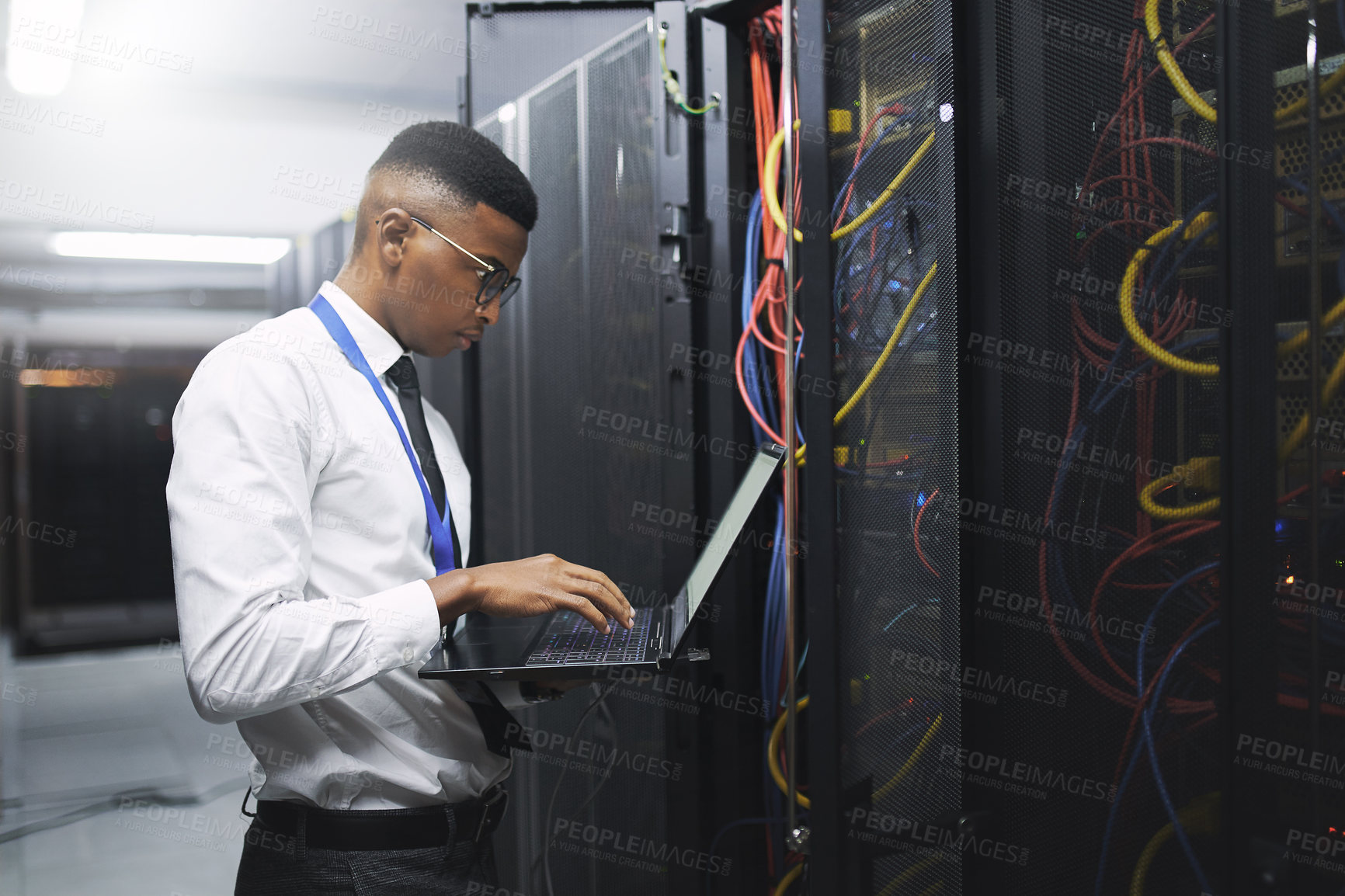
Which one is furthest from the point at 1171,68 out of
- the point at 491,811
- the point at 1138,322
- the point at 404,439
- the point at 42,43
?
the point at 42,43

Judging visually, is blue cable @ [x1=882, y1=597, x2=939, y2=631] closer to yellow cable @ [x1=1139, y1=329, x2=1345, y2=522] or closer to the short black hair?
yellow cable @ [x1=1139, y1=329, x2=1345, y2=522]

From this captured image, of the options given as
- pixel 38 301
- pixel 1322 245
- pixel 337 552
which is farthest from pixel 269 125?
pixel 1322 245

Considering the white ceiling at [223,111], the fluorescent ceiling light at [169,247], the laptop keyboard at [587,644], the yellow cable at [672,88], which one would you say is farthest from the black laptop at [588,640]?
the fluorescent ceiling light at [169,247]

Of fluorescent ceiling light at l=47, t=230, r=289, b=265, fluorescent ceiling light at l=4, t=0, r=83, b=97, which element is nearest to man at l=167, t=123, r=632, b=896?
fluorescent ceiling light at l=4, t=0, r=83, b=97

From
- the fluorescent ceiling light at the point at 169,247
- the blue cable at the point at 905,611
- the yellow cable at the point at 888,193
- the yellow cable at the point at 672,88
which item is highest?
the fluorescent ceiling light at the point at 169,247

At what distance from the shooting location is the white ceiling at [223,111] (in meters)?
2.96

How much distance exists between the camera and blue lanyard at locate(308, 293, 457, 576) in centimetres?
113

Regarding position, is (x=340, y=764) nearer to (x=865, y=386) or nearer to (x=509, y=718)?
(x=509, y=718)

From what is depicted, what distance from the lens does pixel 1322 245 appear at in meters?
0.75

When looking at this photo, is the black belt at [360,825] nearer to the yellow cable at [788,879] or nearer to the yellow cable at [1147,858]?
the yellow cable at [788,879]

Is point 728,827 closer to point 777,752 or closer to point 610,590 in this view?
point 777,752

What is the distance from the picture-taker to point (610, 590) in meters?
1.05

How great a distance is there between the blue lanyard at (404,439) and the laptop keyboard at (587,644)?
0.60ft

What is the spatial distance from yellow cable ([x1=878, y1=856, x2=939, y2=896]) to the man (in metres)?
0.51
